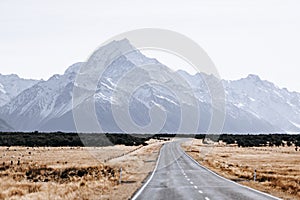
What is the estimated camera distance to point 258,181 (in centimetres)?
3581

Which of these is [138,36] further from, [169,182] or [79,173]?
[169,182]

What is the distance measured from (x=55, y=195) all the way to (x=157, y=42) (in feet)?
161

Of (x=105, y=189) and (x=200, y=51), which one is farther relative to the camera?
(x=200, y=51)

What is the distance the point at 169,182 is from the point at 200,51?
35030mm

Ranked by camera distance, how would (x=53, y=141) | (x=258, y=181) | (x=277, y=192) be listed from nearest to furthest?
(x=277, y=192) < (x=258, y=181) < (x=53, y=141)

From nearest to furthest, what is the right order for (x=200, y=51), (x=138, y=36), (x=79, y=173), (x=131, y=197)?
(x=131, y=197)
(x=79, y=173)
(x=200, y=51)
(x=138, y=36)

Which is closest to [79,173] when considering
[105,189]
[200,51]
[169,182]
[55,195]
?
[169,182]

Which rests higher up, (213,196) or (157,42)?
(157,42)

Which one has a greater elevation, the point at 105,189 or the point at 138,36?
the point at 138,36

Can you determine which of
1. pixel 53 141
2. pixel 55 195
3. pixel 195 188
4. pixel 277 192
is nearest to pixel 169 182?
pixel 195 188

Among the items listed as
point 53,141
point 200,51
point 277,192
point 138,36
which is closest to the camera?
point 277,192

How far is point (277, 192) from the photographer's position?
2794 cm

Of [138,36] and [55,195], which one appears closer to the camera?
[55,195]

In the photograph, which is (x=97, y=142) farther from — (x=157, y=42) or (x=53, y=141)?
(x=157, y=42)
